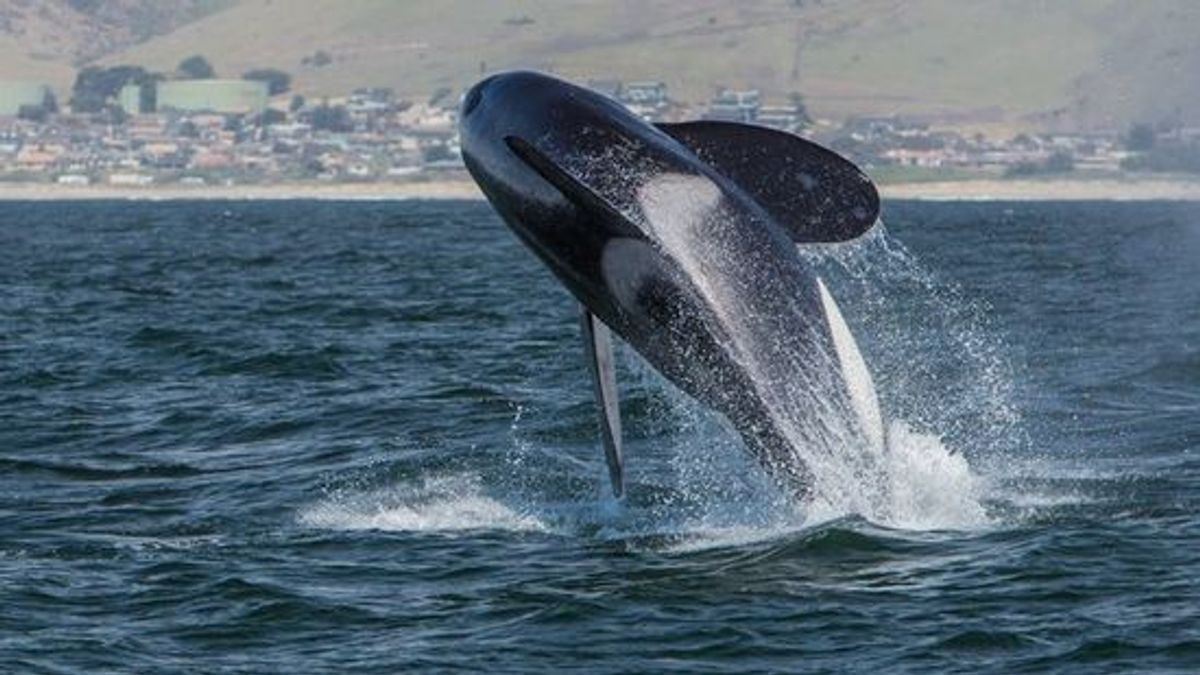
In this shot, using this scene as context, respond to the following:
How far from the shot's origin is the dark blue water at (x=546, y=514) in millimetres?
20047

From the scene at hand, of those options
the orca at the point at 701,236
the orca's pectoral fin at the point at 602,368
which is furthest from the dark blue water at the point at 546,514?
the orca at the point at 701,236

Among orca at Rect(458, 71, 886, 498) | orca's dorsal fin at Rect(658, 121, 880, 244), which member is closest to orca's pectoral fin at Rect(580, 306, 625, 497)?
orca at Rect(458, 71, 886, 498)

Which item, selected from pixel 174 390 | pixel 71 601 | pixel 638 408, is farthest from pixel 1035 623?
pixel 174 390

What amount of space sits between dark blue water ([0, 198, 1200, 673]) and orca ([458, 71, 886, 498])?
1.29 metres

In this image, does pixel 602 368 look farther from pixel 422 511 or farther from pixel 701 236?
pixel 422 511

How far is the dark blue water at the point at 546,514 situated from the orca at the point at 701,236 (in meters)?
1.29

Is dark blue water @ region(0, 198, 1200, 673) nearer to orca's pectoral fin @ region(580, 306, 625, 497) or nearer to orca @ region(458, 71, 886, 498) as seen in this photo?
orca's pectoral fin @ region(580, 306, 625, 497)

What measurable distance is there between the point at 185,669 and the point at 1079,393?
64.0 ft

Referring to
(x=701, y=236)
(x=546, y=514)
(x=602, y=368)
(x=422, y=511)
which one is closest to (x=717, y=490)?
(x=546, y=514)

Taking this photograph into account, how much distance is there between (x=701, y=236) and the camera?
22.2 m

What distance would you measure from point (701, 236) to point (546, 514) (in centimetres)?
478

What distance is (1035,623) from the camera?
2027cm

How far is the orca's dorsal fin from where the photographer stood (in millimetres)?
23016

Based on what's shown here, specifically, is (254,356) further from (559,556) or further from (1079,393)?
(559,556)
